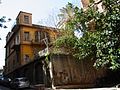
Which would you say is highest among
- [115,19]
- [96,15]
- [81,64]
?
[96,15]

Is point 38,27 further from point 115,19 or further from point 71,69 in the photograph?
point 115,19

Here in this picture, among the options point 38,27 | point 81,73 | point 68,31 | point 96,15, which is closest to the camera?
point 96,15

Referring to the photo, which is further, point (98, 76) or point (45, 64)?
point (98, 76)

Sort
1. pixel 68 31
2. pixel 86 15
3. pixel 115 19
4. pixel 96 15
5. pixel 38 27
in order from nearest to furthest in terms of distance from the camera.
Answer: pixel 115 19 → pixel 96 15 → pixel 86 15 → pixel 68 31 → pixel 38 27

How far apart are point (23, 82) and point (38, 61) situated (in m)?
3.04

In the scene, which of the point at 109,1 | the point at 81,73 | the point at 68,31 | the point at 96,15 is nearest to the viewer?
the point at 109,1

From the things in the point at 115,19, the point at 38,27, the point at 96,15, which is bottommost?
the point at 115,19

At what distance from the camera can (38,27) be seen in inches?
1618

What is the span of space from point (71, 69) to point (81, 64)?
182 cm

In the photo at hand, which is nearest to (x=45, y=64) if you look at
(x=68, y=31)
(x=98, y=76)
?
(x=68, y=31)

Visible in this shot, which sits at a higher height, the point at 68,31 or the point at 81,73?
the point at 68,31

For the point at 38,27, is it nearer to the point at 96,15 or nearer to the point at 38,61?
the point at 38,61

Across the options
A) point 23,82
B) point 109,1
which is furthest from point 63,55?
point 109,1

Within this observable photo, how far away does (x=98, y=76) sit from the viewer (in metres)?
28.1
